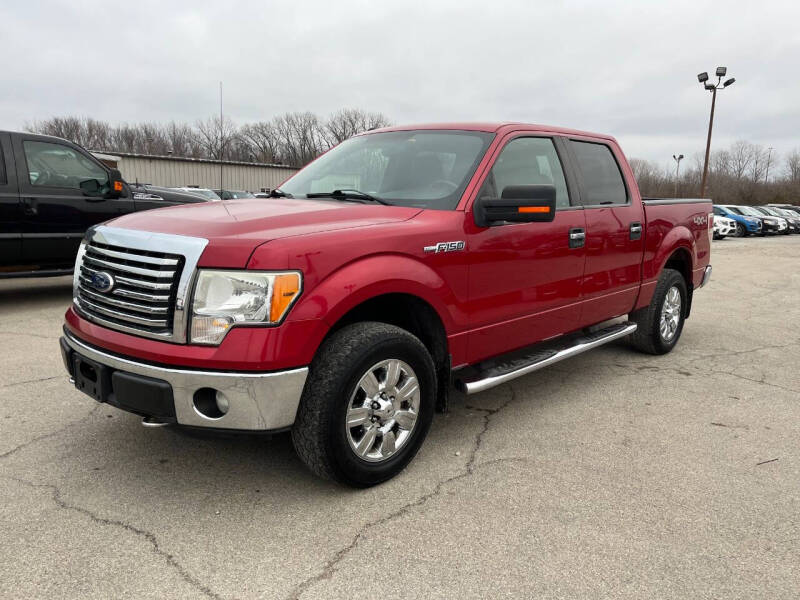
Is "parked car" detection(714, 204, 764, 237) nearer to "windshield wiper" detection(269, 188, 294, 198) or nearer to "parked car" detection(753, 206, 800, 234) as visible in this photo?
"parked car" detection(753, 206, 800, 234)

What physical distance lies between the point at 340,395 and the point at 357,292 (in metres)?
0.46

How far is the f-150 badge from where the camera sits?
3069mm

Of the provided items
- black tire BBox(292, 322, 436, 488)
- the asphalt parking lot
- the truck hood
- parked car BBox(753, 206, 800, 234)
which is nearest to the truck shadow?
the asphalt parking lot

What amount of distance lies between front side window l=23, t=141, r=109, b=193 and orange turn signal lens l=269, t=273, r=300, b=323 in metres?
5.57

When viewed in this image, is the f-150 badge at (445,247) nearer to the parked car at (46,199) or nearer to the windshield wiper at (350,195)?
the windshield wiper at (350,195)

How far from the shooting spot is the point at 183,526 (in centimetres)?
260

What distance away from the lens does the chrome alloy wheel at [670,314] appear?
5.42m

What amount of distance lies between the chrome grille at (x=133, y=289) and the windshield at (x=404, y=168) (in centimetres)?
134

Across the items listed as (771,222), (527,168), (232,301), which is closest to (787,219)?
(771,222)

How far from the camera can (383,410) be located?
2.92m

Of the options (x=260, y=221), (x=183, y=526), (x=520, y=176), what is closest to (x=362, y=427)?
(x=183, y=526)

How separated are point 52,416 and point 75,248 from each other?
3889 millimetres

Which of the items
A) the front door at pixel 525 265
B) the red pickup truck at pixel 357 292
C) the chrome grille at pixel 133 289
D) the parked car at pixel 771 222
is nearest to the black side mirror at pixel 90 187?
the red pickup truck at pixel 357 292

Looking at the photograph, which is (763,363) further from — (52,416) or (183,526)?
(52,416)
